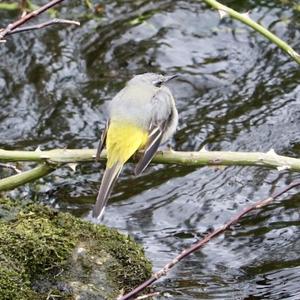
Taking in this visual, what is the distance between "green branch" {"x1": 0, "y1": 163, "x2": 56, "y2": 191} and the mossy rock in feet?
0.97

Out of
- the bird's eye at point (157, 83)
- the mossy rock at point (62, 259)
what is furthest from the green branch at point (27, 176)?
the bird's eye at point (157, 83)

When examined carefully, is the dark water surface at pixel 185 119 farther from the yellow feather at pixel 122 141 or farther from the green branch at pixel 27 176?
the green branch at pixel 27 176

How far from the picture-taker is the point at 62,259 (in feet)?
17.3

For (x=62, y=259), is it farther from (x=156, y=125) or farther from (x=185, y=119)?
(x=185, y=119)

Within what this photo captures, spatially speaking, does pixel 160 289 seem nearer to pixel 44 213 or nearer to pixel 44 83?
pixel 44 213

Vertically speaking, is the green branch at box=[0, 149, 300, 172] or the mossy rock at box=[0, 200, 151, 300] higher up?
the green branch at box=[0, 149, 300, 172]

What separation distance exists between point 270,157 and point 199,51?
18.6 feet

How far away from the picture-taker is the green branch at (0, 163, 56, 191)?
5.13 m

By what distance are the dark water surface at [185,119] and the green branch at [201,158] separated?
1372 mm

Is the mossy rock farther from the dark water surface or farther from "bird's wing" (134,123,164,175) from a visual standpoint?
the dark water surface

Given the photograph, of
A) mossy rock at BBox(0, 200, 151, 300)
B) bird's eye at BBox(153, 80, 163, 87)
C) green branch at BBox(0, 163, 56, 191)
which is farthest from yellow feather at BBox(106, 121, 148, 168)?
bird's eye at BBox(153, 80, 163, 87)

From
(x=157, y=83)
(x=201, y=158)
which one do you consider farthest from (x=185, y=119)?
(x=201, y=158)

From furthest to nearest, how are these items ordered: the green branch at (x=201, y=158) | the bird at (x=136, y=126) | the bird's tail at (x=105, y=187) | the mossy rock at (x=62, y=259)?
1. the bird at (x=136, y=126)
2. the bird's tail at (x=105, y=187)
3. the mossy rock at (x=62, y=259)
4. the green branch at (x=201, y=158)

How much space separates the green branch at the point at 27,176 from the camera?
16.8 ft
